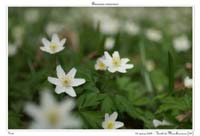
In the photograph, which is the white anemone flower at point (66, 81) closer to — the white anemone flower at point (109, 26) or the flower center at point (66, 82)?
the flower center at point (66, 82)

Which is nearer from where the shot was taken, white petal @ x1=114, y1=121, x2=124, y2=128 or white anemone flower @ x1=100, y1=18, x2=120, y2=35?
white petal @ x1=114, y1=121, x2=124, y2=128

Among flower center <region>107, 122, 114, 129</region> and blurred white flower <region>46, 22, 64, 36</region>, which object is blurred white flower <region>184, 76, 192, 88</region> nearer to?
flower center <region>107, 122, 114, 129</region>

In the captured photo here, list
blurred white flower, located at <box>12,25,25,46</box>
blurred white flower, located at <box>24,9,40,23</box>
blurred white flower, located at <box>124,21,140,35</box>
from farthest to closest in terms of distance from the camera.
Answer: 1. blurred white flower, located at <box>124,21,140,35</box>
2. blurred white flower, located at <box>24,9,40,23</box>
3. blurred white flower, located at <box>12,25,25,46</box>

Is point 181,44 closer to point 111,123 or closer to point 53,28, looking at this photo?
point 53,28

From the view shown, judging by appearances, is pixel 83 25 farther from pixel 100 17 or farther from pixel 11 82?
Result: pixel 11 82

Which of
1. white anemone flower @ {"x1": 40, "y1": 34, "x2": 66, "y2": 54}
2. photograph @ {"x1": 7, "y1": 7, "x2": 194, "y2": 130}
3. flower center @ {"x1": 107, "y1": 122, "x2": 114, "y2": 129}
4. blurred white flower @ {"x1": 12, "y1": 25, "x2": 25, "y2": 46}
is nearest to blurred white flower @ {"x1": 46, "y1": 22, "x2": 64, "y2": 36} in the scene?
photograph @ {"x1": 7, "y1": 7, "x2": 194, "y2": 130}

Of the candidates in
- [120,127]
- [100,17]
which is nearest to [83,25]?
[100,17]
